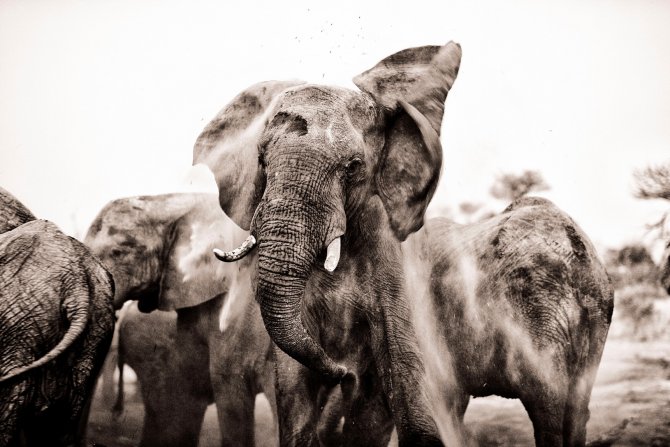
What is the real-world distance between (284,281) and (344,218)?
37cm

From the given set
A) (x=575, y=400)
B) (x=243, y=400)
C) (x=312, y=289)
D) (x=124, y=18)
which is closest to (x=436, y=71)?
(x=312, y=289)

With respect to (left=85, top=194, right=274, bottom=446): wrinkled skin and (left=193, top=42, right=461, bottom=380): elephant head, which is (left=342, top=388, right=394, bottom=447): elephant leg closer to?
(left=193, top=42, right=461, bottom=380): elephant head

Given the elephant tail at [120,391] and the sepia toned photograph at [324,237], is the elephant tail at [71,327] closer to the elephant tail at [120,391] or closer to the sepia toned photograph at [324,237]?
the sepia toned photograph at [324,237]

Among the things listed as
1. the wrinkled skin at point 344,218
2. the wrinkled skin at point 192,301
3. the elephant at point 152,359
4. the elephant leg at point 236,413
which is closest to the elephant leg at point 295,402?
the wrinkled skin at point 344,218

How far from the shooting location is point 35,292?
13.0 ft

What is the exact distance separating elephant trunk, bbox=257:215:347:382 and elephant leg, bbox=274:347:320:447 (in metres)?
0.42

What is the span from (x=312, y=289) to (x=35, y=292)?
1.11 metres

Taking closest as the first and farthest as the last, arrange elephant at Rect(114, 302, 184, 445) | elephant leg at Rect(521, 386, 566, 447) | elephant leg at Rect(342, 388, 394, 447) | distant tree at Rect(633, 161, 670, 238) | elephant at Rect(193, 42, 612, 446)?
elephant at Rect(193, 42, 612, 446) → elephant leg at Rect(342, 388, 394, 447) → elephant leg at Rect(521, 386, 566, 447) → elephant at Rect(114, 302, 184, 445) → distant tree at Rect(633, 161, 670, 238)

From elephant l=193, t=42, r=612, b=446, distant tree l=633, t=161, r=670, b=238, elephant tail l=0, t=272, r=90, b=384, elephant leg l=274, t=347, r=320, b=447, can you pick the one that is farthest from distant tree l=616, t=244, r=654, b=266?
elephant tail l=0, t=272, r=90, b=384

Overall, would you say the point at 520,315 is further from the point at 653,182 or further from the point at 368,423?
the point at 653,182

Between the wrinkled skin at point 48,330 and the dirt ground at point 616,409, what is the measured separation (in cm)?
218

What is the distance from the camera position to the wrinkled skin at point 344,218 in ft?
13.2

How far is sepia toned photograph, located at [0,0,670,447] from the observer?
407cm

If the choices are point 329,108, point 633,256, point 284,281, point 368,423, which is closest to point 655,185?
point 633,256
